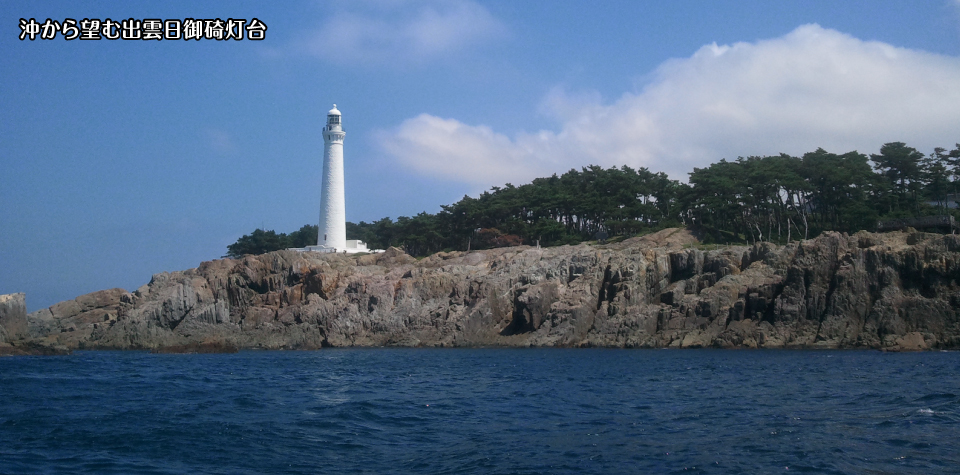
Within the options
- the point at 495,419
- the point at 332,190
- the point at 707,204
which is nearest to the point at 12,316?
the point at 332,190

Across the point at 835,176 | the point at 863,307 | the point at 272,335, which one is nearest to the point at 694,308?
the point at 863,307

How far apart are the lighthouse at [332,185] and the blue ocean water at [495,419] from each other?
126 feet

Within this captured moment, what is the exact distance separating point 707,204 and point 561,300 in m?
19.9

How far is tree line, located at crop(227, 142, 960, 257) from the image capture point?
65375 mm

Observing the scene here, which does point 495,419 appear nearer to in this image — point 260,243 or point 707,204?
point 707,204

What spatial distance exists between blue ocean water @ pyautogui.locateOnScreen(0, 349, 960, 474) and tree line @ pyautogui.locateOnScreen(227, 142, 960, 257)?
3219cm

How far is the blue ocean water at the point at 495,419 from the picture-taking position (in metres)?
16.2

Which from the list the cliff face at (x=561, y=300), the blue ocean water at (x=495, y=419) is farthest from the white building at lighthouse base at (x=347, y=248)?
the blue ocean water at (x=495, y=419)

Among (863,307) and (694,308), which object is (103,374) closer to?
(694,308)

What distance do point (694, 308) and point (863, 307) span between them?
9785mm

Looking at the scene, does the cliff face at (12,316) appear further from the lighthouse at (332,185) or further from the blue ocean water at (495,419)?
the lighthouse at (332,185)

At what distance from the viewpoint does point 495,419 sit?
70.2 feet

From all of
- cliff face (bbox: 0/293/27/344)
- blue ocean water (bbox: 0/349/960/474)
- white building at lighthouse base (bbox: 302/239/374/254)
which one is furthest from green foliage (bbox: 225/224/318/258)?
blue ocean water (bbox: 0/349/960/474)

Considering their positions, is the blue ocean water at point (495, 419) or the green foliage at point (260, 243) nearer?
the blue ocean water at point (495, 419)
